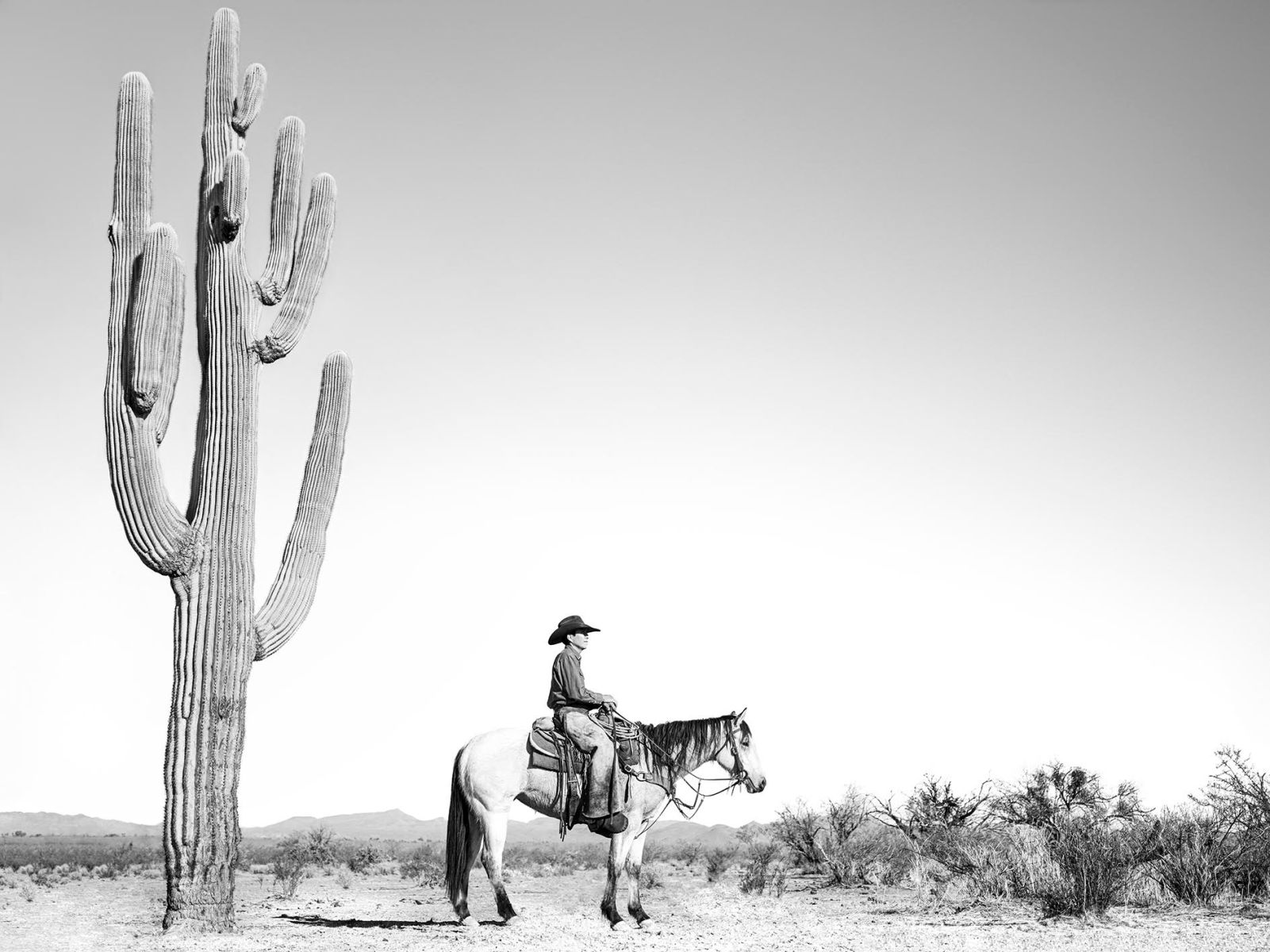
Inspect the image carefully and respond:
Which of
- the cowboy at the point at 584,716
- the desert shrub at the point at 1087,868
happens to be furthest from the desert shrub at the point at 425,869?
the desert shrub at the point at 1087,868

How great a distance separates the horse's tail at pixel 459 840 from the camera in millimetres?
11391

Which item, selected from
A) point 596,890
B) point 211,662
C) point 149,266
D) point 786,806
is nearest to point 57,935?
point 211,662

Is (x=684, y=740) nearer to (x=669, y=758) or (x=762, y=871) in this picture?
(x=669, y=758)

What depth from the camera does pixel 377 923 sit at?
12.2 meters

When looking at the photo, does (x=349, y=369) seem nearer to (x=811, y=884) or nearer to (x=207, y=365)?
(x=207, y=365)

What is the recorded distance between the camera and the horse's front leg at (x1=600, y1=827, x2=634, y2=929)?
11.2 meters

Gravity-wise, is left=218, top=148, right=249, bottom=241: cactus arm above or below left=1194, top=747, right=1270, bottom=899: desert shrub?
above

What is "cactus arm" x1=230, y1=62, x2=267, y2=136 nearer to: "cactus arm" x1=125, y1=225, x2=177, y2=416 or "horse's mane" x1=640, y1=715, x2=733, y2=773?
"cactus arm" x1=125, y1=225, x2=177, y2=416

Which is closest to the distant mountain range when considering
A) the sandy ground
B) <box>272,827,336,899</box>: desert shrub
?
<box>272,827,336,899</box>: desert shrub

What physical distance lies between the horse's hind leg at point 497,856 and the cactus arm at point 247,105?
875 centimetres

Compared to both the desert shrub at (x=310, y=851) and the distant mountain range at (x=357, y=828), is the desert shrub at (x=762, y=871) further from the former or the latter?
the distant mountain range at (x=357, y=828)

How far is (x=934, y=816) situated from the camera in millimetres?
20047

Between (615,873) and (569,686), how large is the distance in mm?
1896

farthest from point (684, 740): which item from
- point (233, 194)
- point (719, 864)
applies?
point (719, 864)
